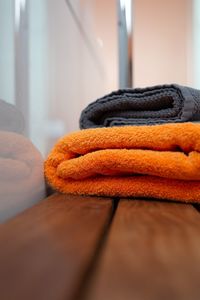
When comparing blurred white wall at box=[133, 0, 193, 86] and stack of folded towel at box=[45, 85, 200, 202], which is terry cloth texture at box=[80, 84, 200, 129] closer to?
stack of folded towel at box=[45, 85, 200, 202]

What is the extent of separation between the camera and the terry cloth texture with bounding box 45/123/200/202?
0.33m

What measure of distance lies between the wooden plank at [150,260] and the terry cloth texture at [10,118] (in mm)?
191

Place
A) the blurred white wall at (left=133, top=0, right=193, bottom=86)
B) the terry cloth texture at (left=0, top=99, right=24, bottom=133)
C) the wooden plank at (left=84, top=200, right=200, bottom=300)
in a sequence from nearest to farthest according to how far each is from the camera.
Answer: the wooden plank at (left=84, top=200, right=200, bottom=300), the terry cloth texture at (left=0, top=99, right=24, bottom=133), the blurred white wall at (left=133, top=0, right=193, bottom=86)

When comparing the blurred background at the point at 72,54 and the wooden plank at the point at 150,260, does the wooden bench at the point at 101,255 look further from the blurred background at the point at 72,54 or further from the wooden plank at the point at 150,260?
the blurred background at the point at 72,54

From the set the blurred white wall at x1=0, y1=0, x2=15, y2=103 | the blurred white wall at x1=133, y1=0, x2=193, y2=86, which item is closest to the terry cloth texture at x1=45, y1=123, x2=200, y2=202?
the blurred white wall at x1=0, y1=0, x2=15, y2=103

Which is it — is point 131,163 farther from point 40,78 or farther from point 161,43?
point 161,43

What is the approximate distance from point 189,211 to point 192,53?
129cm

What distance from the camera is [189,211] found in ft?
1.01

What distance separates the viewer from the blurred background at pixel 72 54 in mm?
392

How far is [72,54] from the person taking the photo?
0.71 metres

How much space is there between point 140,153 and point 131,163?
0.06 feet

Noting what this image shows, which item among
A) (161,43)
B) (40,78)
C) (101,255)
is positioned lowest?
(101,255)

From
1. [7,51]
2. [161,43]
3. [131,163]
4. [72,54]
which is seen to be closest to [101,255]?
[131,163]

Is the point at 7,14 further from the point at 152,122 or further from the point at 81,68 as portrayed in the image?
the point at 81,68
